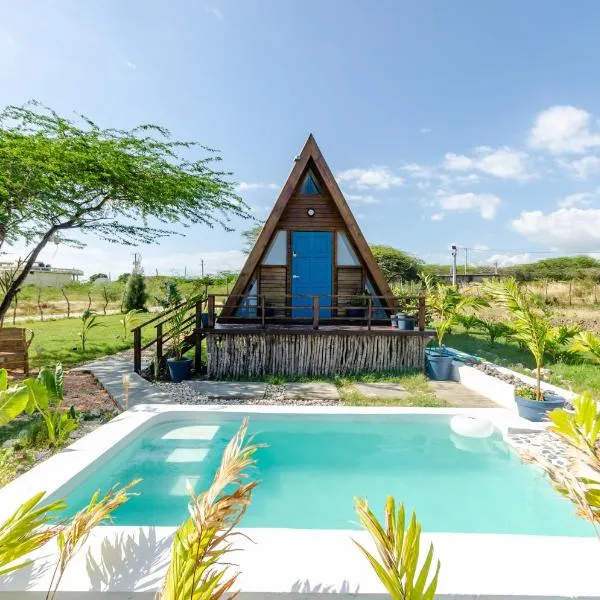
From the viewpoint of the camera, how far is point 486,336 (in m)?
13.6

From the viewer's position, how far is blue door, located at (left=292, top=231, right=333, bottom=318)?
33.7 feet

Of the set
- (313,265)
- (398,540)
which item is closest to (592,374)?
(313,265)

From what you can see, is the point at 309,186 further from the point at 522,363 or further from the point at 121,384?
the point at 522,363

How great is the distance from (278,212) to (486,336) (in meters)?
9.23

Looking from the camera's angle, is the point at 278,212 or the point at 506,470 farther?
the point at 278,212

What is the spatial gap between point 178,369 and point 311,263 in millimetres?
4573

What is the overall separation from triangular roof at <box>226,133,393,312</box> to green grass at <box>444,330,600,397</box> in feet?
11.6

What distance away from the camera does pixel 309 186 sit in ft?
33.8

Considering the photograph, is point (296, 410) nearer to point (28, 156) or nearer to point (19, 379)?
point (19, 379)

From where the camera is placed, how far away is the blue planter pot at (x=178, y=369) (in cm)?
786

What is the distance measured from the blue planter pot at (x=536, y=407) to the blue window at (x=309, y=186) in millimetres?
7192

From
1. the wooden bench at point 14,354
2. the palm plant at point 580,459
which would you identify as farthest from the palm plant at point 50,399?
the palm plant at point 580,459

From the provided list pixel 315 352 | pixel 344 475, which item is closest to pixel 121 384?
pixel 315 352

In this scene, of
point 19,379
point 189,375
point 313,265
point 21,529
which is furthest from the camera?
point 313,265
